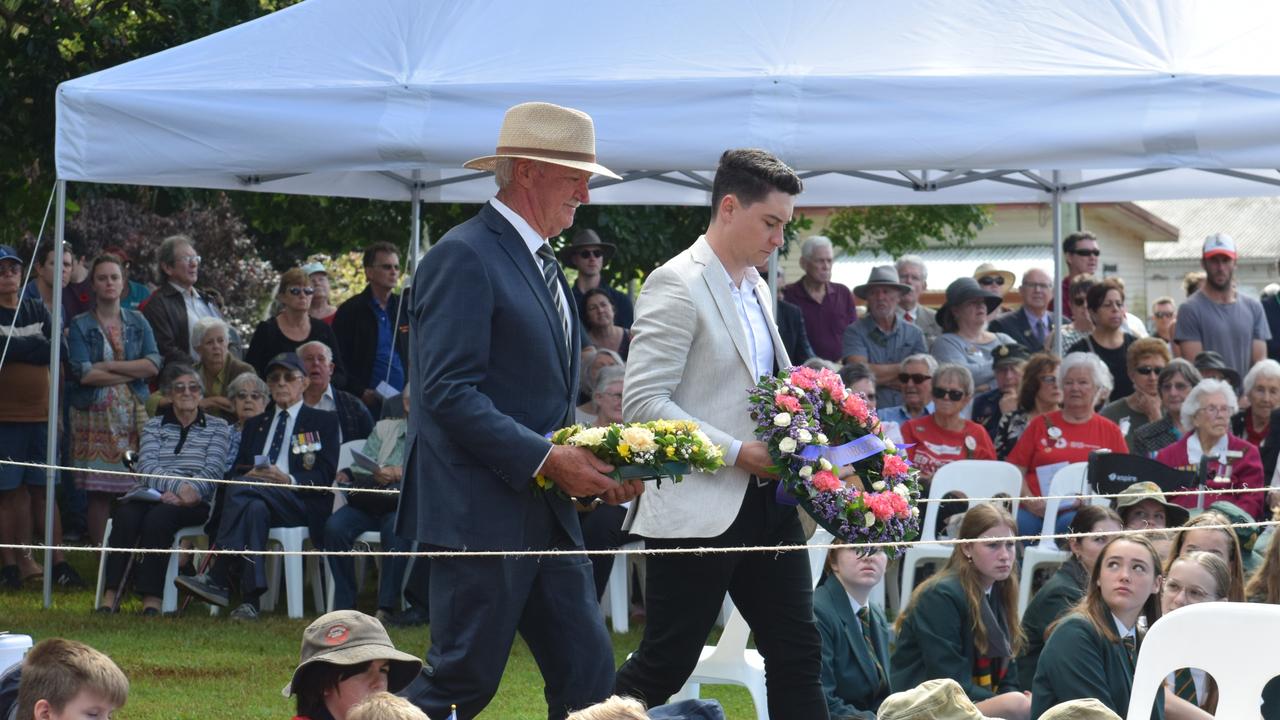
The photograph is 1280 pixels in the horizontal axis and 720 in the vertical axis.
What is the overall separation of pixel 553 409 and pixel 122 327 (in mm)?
6513

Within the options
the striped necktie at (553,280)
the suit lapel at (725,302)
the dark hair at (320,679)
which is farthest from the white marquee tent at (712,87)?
the dark hair at (320,679)

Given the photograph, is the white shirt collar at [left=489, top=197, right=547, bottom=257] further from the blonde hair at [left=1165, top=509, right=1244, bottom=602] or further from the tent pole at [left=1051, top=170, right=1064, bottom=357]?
the tent pole at [left=1051, top=170, right=1064, bottom=357]

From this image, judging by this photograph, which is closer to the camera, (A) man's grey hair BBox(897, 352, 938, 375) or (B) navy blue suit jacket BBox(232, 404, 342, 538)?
(B) navy blue suit jacket BBox(232, 404, 342, 538)

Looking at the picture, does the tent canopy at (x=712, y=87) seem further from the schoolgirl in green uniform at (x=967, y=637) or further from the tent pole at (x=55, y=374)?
the schoolgirl in green uniform at (x=967, y=637)

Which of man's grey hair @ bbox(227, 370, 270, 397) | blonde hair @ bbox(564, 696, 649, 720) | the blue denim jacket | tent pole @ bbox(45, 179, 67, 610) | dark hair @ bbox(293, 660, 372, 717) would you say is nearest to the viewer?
blonde hair @ bbox(564, 696, 649, 720)

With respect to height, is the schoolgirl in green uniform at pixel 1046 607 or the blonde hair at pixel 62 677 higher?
the blonde hair at pixel 62 677

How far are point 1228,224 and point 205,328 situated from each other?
186ft

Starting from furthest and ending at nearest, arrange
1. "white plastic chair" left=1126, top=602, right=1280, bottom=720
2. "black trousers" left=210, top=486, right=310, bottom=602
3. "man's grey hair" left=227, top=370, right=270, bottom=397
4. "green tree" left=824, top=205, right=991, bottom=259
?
"green tree" left=824, top=205, right=991, bottom=259, "man's grey hair" left=227, top=370, right=270, bottom=397, "black trousers" left=210, top=486, right=310, bottom=602, "white plastic chair" left=1126, top=602, right=1280, bottom=720

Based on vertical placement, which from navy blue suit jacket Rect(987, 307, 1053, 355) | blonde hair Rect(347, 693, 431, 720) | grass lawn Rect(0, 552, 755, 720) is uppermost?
navy blue suit jacket Rect(987, 307, 1053, 355)

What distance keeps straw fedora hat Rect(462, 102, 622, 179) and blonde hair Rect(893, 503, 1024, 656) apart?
2.41 metres

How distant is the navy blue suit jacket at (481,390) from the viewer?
4.16 m

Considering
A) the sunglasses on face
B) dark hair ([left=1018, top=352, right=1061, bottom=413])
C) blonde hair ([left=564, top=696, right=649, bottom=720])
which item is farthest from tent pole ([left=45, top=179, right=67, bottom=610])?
blonde hair ([left=564, top=696, right=649, bottom=720])

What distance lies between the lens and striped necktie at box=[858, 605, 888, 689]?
590 centimetres

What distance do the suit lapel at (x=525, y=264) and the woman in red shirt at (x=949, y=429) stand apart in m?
4.98
